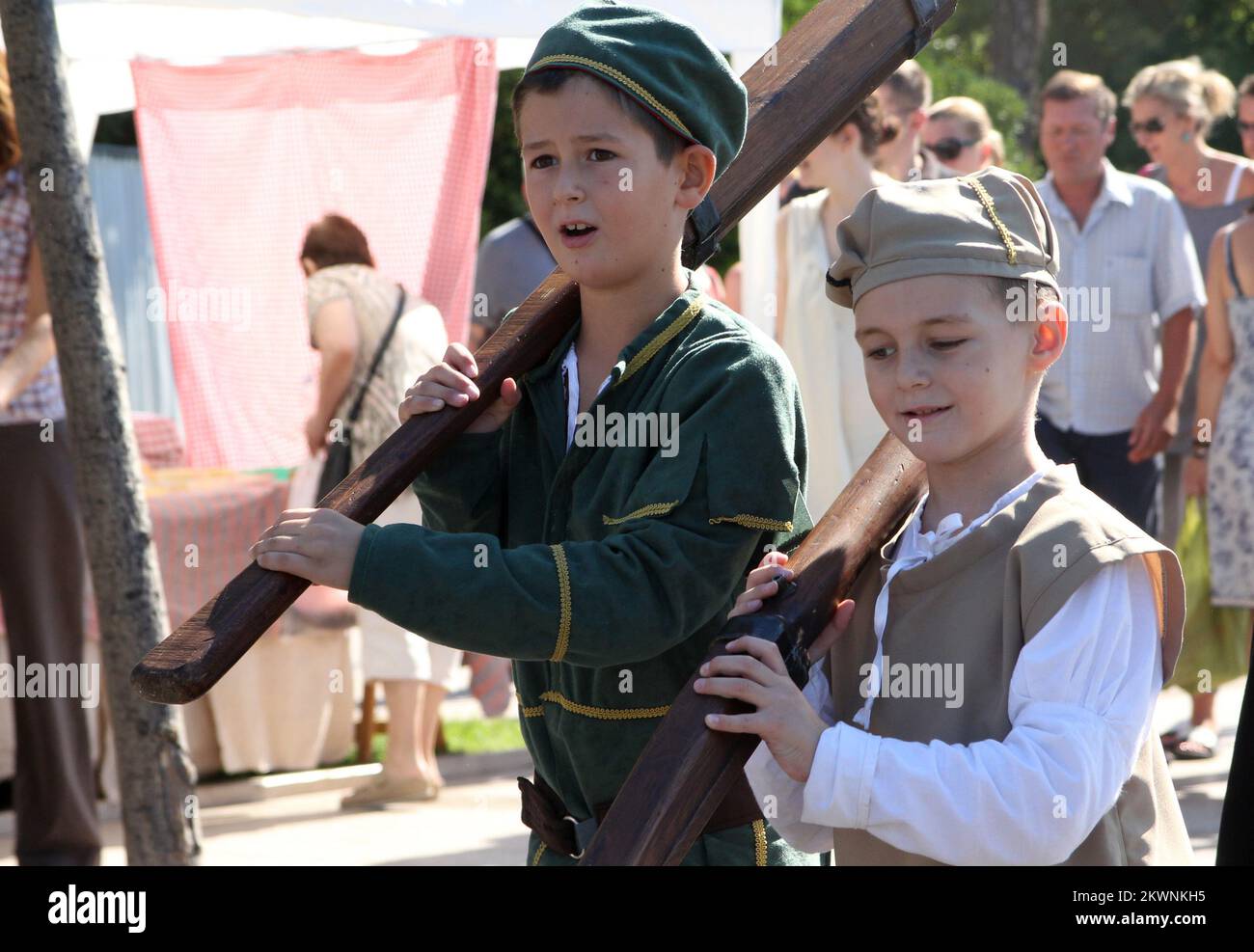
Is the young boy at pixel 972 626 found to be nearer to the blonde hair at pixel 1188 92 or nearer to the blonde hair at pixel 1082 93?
the blonde hair at pixel 1082 93

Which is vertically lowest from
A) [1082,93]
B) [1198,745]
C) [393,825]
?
[393,825]

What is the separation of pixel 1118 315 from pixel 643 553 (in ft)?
15.5

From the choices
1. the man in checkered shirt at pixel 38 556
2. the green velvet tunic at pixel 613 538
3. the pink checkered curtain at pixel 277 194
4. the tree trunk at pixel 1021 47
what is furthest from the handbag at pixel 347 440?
the tree trunk at pixel 1021 47

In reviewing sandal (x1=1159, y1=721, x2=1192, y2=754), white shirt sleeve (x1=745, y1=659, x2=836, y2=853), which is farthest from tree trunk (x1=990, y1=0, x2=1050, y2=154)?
white shirt sleeve (x1=745, y1=659, x2=836, y2=853)

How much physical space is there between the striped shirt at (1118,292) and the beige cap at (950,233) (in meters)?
4.39

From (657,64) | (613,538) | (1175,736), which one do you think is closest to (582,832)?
(613,538)

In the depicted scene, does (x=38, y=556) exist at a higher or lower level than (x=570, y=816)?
higher

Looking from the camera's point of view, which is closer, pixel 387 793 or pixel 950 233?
pixel 950 233

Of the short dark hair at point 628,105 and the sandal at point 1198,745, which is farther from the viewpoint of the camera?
the sandal at point 1198,745

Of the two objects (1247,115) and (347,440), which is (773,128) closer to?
(347,440)

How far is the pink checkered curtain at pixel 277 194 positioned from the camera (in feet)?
19.5

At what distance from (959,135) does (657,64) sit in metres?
5.46

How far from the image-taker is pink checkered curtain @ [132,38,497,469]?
594cm

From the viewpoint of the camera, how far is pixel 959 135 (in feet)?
23.2
